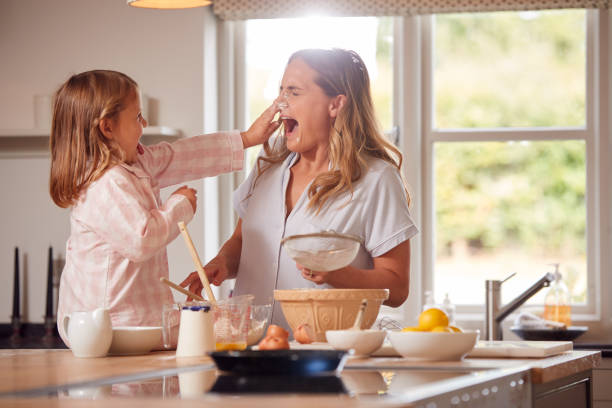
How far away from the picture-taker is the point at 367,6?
12.3 ft

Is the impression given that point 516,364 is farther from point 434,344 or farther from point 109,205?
point 109,205

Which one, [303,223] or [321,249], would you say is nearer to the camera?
[321,249]

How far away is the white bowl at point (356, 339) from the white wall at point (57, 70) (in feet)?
7.09

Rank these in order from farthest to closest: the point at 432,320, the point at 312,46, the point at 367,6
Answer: the point at 312,46
the point at 367,6
the point at 432,320

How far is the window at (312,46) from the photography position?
3.94 metres

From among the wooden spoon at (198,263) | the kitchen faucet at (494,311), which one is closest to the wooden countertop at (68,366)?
the wooden spoon at (198,263)

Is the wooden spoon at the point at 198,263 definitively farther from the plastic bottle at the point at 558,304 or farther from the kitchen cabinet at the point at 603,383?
the plastic bottle at the point at 558,304

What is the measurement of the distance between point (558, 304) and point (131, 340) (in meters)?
2.29

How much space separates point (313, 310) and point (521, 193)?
7.34ft

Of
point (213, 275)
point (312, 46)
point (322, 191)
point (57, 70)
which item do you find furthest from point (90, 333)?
point (312, 46)

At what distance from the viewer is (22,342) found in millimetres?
3545

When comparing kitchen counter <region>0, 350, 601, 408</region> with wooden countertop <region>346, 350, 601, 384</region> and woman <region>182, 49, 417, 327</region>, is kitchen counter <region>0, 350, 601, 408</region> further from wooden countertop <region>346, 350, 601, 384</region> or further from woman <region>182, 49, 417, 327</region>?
woman <region>182, 49, 417, 327</region>

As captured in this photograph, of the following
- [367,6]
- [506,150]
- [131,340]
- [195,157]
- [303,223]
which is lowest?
[131,340]

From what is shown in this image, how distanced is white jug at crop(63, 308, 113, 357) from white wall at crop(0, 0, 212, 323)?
→ 6.53 feet
